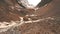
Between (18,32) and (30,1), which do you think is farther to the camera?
(30,1)

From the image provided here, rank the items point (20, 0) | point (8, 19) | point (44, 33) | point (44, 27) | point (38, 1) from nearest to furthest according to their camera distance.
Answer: point (44, 33) → point (44, 27) → point (8, 19) → point (20, 0) → point (38, 1)

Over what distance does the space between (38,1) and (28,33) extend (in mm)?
13620

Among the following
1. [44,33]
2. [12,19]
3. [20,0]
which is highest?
[20,0]

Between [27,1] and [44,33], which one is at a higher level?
[27,1]

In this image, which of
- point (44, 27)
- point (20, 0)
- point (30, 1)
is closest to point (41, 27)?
point (44, 27)

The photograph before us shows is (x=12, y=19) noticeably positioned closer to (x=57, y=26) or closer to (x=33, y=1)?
(x=57, y=26)

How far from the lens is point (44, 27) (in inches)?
269

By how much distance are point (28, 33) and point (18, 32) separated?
0.57m

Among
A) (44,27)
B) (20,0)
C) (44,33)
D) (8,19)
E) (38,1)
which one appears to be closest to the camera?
(44,33)

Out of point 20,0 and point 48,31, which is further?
point 20,0

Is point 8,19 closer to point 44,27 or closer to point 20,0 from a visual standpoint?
point 44,27

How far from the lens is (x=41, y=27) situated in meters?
6.94

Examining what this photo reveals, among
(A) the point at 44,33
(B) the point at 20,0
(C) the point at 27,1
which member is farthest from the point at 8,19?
(C) the point at 27,1

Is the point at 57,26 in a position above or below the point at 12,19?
below
